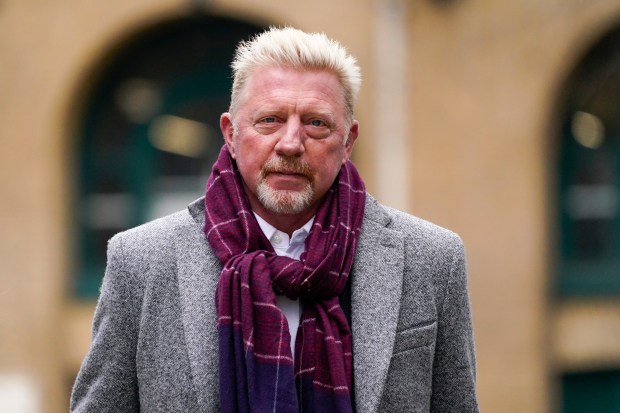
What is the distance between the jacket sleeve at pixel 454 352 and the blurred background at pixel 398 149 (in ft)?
18.9

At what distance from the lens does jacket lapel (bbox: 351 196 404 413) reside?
10.0 ft

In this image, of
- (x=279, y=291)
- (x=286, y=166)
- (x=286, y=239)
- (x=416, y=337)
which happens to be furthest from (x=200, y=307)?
(x=416, y=337)

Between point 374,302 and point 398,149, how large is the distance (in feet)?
19.9

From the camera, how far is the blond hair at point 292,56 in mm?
3102

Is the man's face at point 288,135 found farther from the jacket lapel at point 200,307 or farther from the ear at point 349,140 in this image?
the jacket lapel at point 200,307

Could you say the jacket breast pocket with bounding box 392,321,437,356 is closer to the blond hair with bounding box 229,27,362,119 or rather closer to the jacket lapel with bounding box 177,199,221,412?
the jacket lapel with bounding box 177,199,221,412

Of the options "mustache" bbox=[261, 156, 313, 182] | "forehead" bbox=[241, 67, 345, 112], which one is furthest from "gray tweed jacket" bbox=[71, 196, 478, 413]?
"forehead" bbox=[241, 67, 345, 112]

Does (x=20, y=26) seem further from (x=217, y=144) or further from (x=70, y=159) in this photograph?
(x=217, y=144)

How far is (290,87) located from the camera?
3.10 meters

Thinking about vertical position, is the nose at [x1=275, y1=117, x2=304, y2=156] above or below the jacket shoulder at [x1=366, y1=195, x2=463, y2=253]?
above

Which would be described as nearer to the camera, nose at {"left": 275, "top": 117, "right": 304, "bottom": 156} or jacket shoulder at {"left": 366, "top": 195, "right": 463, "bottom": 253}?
nose at {"left": 275, "top": 117, "right": 304, "bottom": 156}

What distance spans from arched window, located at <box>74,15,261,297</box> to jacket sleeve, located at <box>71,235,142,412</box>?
665cm

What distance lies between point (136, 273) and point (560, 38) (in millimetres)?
6534

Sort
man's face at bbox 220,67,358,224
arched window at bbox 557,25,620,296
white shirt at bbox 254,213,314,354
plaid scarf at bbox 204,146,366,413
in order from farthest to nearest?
arched window at bbox 557,25,620,296 → white shirt at bbox 254,213,314,354 → man's face at bbox 220,67,358,224 → plaid scarf at bbox 204,146,366,413
